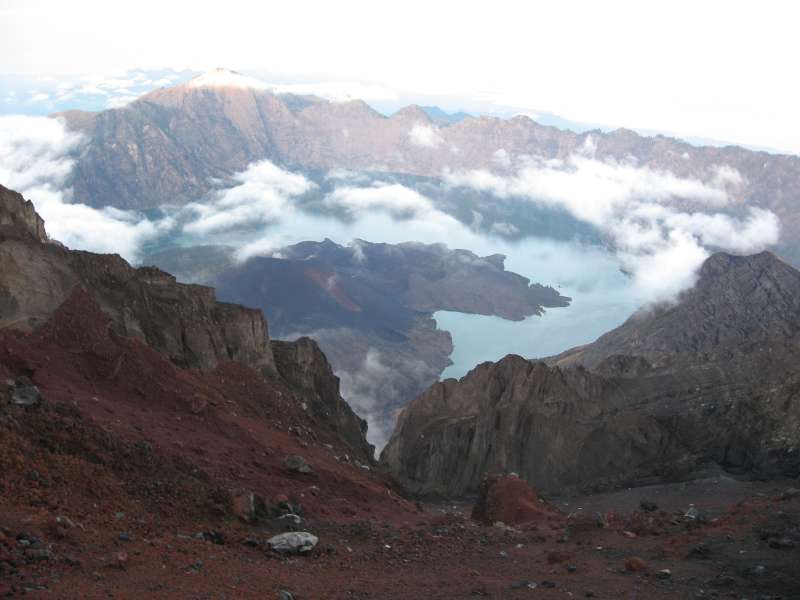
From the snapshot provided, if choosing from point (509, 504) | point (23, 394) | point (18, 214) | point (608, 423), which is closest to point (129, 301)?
point (18, 214)

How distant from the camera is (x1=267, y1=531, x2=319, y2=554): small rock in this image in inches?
698

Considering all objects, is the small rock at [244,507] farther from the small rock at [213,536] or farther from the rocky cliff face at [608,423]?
the rocky cliff face at [608,423]

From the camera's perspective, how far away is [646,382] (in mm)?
62062

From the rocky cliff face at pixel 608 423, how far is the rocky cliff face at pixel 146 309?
1432 centimetres

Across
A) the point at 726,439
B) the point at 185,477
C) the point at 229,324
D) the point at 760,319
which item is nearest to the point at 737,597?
the point at 185,477

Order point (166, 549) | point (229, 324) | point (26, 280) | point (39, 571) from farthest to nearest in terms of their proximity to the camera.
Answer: point (229, 324), point (26, 280), point (166, 549), point (39, 571)

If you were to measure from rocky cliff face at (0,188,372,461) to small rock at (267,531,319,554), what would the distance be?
12.6m

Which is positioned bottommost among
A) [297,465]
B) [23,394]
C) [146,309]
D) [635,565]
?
[635,565]

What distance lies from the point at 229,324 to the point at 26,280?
1285 centimetres

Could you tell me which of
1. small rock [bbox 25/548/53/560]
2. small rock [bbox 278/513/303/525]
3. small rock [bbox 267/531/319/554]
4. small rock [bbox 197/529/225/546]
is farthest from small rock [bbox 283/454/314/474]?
small rock [bbox 25/548/53/560]

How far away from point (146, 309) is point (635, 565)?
2390 centimetres

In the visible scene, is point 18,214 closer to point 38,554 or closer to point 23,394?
point 23,394

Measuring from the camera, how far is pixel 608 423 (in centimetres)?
5656

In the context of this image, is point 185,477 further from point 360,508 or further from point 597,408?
point 597,408
